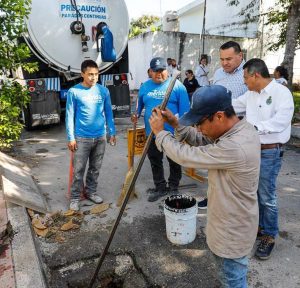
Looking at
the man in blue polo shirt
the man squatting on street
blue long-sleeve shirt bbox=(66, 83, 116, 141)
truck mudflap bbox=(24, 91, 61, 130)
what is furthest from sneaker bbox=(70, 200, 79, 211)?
truck mudflap bbox=(24, 91, 61, 130)

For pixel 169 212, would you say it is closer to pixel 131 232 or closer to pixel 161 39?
pixel 131 232

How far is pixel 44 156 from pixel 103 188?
1.99 m

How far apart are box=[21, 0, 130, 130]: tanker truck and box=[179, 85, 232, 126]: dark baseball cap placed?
18.9ft

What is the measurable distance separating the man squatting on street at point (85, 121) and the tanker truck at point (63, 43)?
3.31 meters

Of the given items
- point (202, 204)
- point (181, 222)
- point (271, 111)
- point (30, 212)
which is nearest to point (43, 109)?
point (30, 212)

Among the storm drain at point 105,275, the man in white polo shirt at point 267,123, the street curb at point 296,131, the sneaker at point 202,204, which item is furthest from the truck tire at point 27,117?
the street curb at point 296,131

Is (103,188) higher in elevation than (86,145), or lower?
lower

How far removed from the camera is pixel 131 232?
3559mm

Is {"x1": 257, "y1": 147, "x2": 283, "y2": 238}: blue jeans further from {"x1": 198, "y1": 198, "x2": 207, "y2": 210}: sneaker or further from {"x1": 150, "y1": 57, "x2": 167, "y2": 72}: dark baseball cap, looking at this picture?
{"x1": 150, "y1": 57, "x2": 167, "y2": 72}: dark baseball cap

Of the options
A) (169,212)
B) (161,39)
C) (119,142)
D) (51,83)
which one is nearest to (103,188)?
(169,212)

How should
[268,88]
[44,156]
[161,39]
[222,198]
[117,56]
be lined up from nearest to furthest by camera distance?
[222,198]
[268,88]
[44,156]
[117,56]
[161,39]

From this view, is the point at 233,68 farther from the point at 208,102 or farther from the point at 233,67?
the point at 208,102

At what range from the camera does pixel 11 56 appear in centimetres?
446

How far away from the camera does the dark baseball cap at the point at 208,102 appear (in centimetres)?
170
